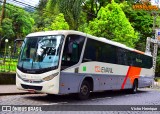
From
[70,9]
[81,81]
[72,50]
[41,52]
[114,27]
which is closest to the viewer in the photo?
[41,52]

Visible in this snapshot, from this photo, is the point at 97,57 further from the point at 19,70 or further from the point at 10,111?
the point at 10,111

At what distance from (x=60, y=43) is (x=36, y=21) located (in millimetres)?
58541

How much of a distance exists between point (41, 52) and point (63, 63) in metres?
1.08

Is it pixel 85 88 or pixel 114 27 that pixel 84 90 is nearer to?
pixel 85 88

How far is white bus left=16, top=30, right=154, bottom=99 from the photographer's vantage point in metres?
14.7

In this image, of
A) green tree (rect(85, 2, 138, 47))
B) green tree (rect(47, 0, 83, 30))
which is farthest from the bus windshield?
green tree (rect(85, 2, 138, 47))

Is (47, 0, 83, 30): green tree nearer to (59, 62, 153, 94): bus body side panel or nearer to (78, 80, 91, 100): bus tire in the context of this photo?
(59, 62, 153, 94): bus body side panel

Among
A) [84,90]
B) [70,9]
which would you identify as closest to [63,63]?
[84,90]

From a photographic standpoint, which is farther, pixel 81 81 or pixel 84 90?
pixel 84 90

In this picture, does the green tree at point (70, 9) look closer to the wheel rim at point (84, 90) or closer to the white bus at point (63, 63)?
the white bus at point (63, 63)

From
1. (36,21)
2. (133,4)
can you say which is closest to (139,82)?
(133,4)

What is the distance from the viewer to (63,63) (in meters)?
14.9

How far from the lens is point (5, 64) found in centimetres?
2164

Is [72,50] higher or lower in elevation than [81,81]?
higher
